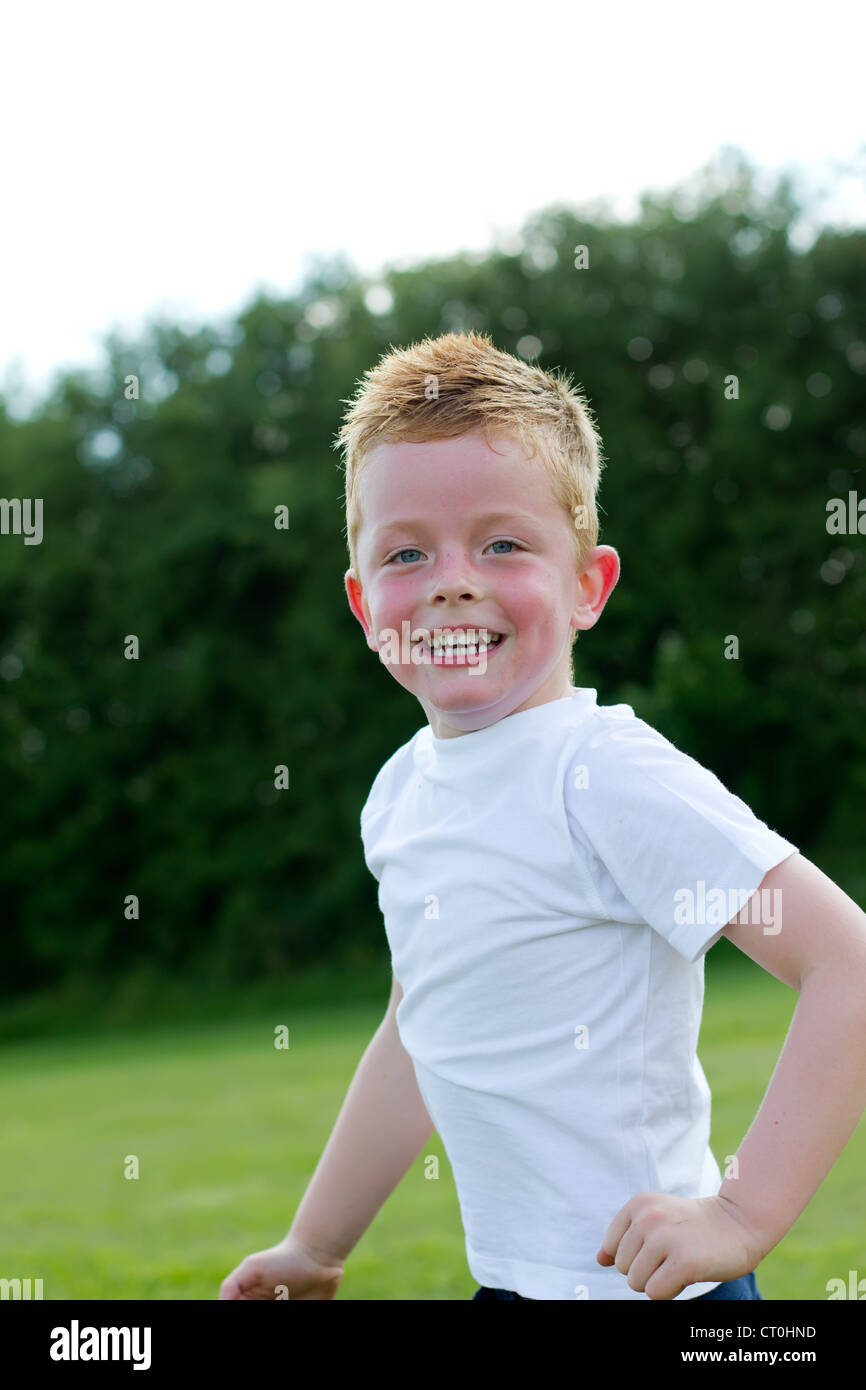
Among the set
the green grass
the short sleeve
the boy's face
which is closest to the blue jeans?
the short sleeve

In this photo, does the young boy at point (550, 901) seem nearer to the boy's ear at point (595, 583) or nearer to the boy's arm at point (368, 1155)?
the boy's ear at point (595, 583)

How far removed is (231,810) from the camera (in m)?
17.1

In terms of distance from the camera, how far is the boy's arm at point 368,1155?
188 centimetres

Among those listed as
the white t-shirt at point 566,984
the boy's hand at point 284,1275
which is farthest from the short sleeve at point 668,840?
the boy's hand at point 284,1275

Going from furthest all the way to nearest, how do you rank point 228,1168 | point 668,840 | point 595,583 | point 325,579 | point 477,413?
point 325,579 < point 228,1168 < point 595,583 < point 477,413 < point 668,840

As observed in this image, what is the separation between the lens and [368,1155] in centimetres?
188

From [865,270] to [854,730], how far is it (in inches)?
219

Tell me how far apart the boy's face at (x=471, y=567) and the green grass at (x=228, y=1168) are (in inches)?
92.8

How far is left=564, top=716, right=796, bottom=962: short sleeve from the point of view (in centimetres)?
139

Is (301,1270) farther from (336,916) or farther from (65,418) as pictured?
(65,418)

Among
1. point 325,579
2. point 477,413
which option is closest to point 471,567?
point 477,413

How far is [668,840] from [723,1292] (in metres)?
0.58

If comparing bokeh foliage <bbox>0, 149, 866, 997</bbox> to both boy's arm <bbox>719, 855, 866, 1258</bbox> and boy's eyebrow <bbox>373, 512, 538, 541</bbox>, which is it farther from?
boy's arm <bbox>719, 855, 866, 1258</bbox>

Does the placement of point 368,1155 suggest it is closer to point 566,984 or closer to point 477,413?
point 566,984
